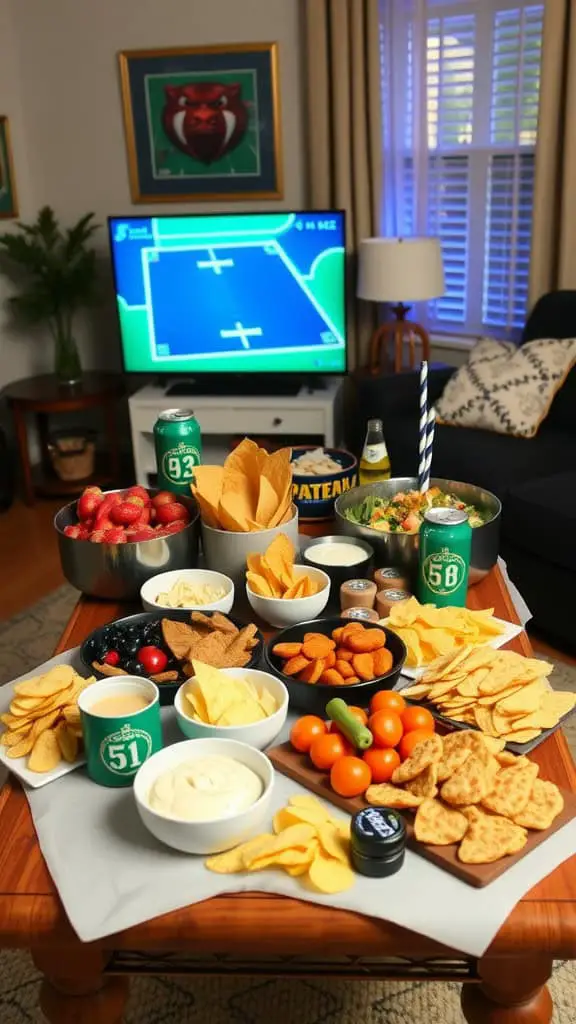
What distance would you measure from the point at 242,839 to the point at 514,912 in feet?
0.99

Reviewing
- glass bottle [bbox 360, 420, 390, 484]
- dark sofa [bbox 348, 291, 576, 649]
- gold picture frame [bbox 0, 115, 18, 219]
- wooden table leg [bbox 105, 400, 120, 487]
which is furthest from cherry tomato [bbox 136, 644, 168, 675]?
gold picture frame [bbox 0, 115, 18, 219]

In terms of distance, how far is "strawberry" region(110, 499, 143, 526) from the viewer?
5.48 ft

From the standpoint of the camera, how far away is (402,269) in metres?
3.46

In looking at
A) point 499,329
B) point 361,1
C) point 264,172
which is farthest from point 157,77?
point 499,329

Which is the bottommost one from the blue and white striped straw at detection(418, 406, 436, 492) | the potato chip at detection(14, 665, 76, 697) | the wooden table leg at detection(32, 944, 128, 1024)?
the wooden table leg at detection(32, 944, 128, 1024)

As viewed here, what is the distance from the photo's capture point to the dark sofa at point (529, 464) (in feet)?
8.48

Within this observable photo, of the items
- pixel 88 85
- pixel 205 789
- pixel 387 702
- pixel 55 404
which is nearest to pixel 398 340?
pixel 55 404

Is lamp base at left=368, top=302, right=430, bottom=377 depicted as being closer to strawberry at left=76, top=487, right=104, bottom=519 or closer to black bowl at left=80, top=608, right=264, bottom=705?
strawberry at left=76, top=487, right=104, bottom=519

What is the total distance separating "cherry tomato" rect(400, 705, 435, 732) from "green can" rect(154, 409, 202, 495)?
76 cm

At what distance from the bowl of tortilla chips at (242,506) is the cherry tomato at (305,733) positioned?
19.1 inches

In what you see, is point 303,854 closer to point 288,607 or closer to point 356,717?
point 356,717

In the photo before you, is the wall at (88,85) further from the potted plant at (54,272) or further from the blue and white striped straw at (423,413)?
the blue and white striped straw at (423,413)

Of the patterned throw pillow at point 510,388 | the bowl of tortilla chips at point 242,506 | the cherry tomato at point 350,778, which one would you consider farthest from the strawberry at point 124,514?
the patterned throw pillow at point 510,388

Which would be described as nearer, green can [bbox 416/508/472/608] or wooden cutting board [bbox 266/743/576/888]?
wooden cutting board [bbox 266/743/576/888]
